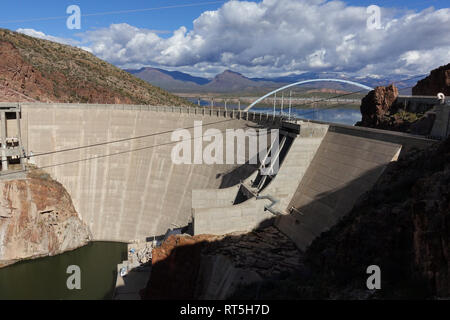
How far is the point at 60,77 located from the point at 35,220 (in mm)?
43627

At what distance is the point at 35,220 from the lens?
3562cm

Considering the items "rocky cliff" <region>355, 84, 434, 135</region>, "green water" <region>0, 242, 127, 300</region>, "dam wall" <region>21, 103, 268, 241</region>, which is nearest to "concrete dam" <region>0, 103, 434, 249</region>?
"dam wall" <region>21, 103, 268, 241</region>

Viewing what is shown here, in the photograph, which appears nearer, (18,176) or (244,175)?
(244,175)

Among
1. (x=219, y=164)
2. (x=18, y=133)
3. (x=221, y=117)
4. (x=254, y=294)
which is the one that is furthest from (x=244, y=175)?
(x=18, y=133)

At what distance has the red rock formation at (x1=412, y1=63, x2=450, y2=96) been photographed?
36.8m

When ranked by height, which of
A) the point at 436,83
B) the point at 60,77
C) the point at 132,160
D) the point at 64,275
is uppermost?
the point at 60,77

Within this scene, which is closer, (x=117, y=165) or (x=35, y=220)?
(x=35, y=220)

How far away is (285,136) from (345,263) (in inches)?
589

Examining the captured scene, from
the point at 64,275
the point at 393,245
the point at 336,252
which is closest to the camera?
the point at 393,245

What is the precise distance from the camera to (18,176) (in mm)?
36156

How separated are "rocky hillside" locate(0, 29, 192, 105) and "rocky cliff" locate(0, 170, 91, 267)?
903 inches

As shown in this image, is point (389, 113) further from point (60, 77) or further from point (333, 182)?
point (60, 77)

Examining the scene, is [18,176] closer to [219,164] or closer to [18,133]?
[18,133]

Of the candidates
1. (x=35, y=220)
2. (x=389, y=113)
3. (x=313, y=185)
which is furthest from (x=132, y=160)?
(x=389, y=113)
